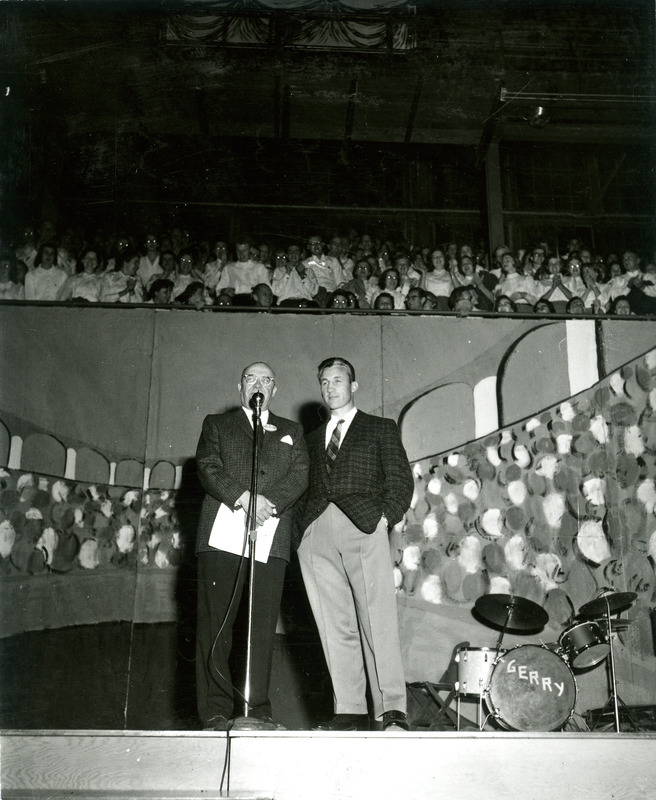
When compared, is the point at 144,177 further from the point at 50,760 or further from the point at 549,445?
the point at 50,760

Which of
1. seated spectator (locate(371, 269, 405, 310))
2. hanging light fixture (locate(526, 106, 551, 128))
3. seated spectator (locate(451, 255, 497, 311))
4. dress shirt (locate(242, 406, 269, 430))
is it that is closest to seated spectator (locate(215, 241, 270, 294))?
seated spectator (locate(371, 269, 405, 310))

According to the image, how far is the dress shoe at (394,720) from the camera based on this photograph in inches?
120

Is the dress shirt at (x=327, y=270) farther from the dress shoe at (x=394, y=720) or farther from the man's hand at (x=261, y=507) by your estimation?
the dress shoe at (x=394, y=720)

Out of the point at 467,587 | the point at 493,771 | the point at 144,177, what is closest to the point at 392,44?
the point at 144,177

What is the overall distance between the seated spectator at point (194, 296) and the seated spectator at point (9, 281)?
1225 mm

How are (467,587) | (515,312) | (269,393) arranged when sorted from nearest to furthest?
1. (269,393)
2. (467,587)
3. (515,312)

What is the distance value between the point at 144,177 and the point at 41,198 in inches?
46.7

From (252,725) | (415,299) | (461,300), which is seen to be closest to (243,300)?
(415,299)

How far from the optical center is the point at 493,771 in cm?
259

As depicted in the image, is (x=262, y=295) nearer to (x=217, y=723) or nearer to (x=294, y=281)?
(x=294, y=281)

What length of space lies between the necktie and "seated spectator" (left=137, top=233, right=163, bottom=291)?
11.6 feet

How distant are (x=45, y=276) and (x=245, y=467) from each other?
3874 millimetres

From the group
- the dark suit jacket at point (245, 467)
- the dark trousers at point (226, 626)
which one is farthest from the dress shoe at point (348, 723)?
the dark suit jacket at point (245, 467)

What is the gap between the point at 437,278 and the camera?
23.0 feet
